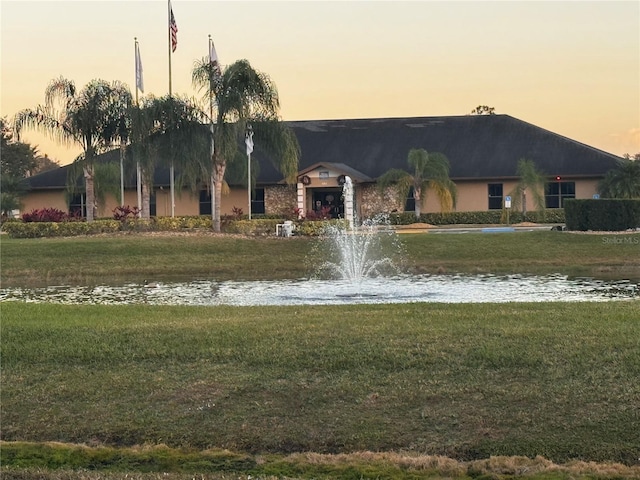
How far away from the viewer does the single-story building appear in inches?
1515

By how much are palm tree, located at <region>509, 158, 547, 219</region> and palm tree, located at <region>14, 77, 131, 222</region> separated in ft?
56.9

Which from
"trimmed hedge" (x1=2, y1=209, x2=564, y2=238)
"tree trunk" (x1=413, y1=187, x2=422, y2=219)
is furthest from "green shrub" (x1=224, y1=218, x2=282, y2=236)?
"tree trunk" (x1=413, y1=187, x2=422, y2=219)

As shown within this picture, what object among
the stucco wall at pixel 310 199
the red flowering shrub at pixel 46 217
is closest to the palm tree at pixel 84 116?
the red flowering shrub at pixel 46 217

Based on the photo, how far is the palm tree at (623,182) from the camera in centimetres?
3522

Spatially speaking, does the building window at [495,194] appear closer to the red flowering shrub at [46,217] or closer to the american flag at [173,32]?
the american flag at [173,32]

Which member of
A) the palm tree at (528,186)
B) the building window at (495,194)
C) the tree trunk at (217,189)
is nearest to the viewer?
the tree trunk at (217,189)

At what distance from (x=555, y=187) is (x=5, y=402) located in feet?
115

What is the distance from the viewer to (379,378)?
694 centimetres

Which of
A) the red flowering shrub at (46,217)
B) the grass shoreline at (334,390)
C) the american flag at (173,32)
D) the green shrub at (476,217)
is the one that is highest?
the american flag at (173,32)

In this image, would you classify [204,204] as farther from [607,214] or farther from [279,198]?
[607,214]

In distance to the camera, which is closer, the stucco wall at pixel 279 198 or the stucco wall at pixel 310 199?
the stucco wall at pixel 310 199

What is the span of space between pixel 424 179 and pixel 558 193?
6.97 m

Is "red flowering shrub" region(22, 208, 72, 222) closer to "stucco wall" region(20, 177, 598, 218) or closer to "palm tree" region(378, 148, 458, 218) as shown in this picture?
"stucco wall" region(20, 177, 598, 218)

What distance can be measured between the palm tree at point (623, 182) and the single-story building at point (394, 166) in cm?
110
